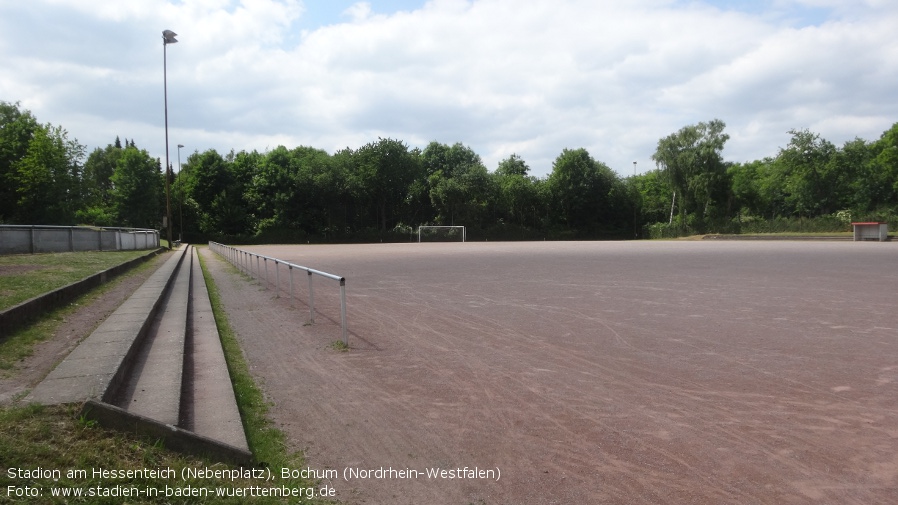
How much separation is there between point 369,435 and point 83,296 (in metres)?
8.77

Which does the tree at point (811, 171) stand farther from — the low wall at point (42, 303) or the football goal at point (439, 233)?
the low wall at point (42, 303)

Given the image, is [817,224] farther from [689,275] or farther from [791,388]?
[791,388]

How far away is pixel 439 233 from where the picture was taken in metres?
69.7

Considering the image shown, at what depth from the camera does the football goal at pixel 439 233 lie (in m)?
69.3

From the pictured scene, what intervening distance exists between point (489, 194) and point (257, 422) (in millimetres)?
71063

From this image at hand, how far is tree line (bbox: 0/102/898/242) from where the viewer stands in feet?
226

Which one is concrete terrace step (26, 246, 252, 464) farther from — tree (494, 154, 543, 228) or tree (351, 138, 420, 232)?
tree (494, 154, 543, 228)

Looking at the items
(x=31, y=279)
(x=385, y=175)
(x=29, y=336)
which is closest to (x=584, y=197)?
(x=385, y=175)

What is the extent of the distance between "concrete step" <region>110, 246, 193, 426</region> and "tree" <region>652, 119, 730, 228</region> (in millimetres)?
73521

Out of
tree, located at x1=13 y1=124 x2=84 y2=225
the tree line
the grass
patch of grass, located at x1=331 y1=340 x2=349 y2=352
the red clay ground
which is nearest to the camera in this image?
the grass

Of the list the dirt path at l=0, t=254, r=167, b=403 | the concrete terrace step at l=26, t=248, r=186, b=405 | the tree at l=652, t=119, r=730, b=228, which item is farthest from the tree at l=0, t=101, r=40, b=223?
the tree at l=652, t=119, r=730, b=228

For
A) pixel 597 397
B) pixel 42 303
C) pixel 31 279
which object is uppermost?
pixel 31 279

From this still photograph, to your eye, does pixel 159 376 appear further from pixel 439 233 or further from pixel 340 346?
pixel 439 233

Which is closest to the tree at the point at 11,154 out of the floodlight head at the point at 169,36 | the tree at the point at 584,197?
the floodlight head at the point at 169,36
